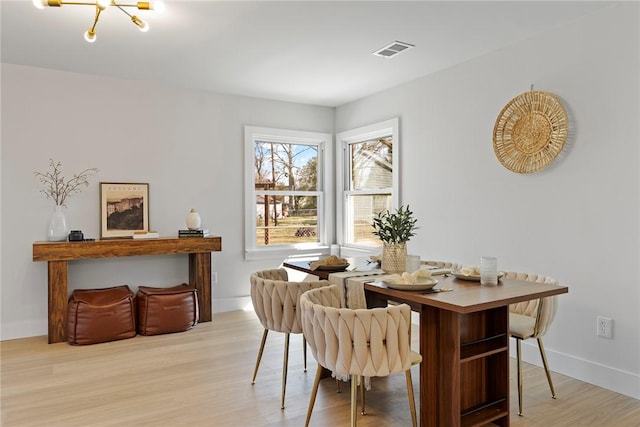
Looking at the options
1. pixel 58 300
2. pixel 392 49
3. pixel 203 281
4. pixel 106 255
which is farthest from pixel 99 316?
pixel 392 49

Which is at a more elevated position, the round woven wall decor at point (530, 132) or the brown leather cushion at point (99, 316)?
the round woven wall decor at point (530, 132)

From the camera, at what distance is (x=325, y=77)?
14.4 ft

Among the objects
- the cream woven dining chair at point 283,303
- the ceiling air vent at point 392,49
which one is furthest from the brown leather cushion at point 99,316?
the ceiling air vent at point 392,49

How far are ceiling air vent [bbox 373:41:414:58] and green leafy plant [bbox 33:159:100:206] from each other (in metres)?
3.08

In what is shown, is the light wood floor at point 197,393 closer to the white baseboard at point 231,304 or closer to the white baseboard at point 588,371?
the white baseboard at point 588,371

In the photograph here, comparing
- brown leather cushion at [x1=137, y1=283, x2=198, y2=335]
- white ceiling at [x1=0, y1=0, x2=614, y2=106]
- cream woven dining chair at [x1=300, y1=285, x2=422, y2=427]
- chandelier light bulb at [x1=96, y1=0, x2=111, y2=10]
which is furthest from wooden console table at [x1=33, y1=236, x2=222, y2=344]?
cream woven dining chair at [x1=300, y1=285, x2=422, y2=427]

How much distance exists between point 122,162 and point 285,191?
1.91 m

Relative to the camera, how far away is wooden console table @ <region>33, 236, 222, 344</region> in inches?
152

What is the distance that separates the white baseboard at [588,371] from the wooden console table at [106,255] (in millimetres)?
2982

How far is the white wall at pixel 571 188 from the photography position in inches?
112

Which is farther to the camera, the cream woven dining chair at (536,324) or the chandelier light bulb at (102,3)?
the cream woven dining chair at (536,324)

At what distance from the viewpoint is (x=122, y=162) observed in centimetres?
448

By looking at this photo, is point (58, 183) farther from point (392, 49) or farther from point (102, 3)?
point (392, 49)

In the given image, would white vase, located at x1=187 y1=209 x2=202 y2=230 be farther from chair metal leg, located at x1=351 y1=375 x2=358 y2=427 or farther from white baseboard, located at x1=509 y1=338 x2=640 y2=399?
white baseboard, located at x1=509 y1=338 x2=640 y2=399
